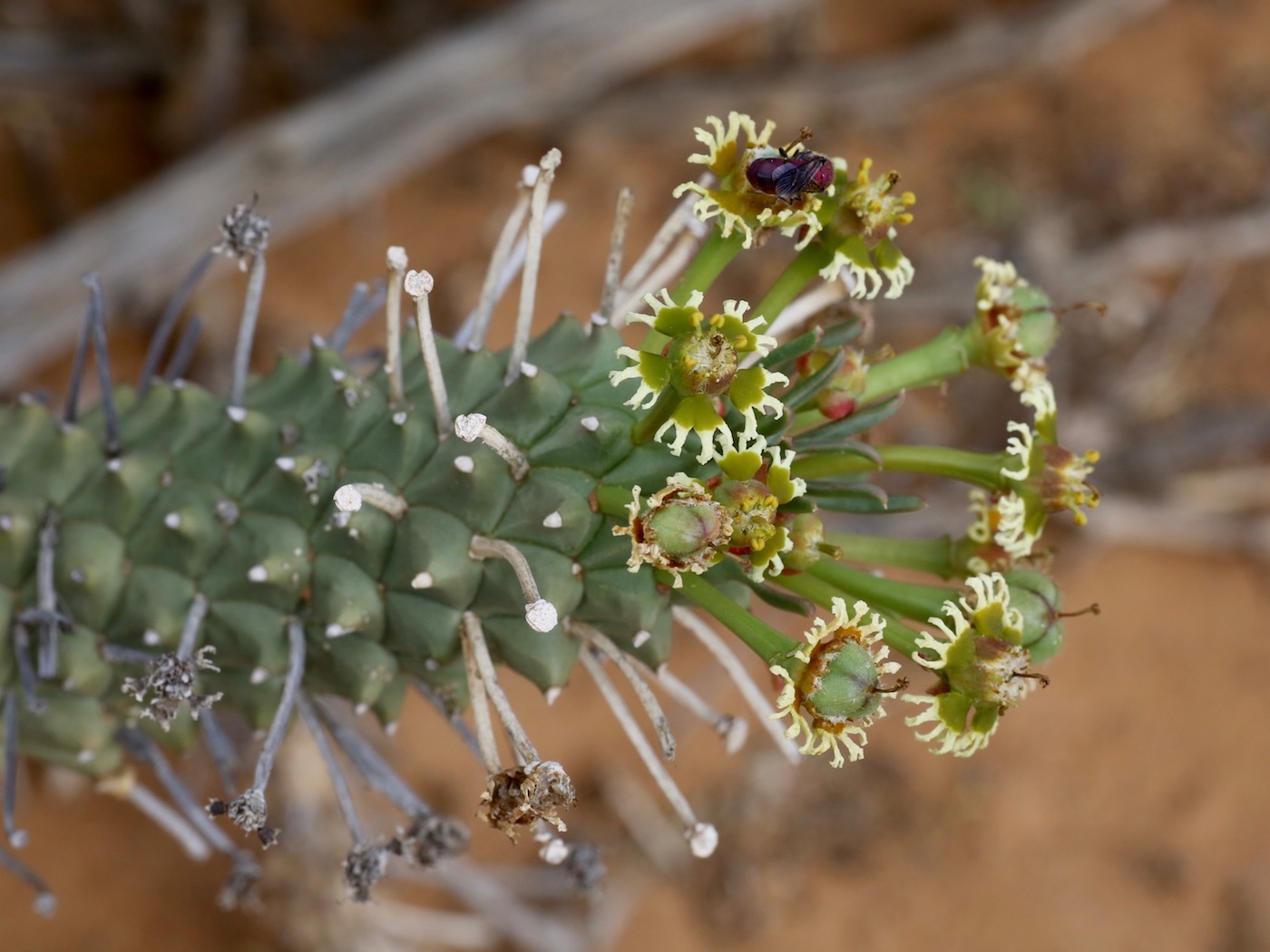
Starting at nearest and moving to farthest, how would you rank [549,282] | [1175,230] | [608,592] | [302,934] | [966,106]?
[608,592] → [302,934] → [549,282] → [1175,230] → [966,106]

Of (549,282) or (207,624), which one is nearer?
(207,624)

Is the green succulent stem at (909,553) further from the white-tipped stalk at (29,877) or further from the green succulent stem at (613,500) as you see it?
the white-tipped stalk at (29,877)

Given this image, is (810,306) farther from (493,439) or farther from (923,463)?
(493,439)

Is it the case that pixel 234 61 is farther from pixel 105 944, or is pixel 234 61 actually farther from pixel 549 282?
pixel 105 944

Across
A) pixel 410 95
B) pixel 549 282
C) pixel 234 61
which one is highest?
pixel 234 61

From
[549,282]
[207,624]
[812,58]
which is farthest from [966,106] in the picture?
[207,624]

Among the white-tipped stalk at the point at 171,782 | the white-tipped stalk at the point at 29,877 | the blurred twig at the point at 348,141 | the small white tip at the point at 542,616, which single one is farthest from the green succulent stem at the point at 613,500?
the blurred twig at the point at 348,141

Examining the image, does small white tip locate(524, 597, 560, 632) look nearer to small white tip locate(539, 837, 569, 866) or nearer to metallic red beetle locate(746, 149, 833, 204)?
small white tip locate(539, 837, 569, 866)
